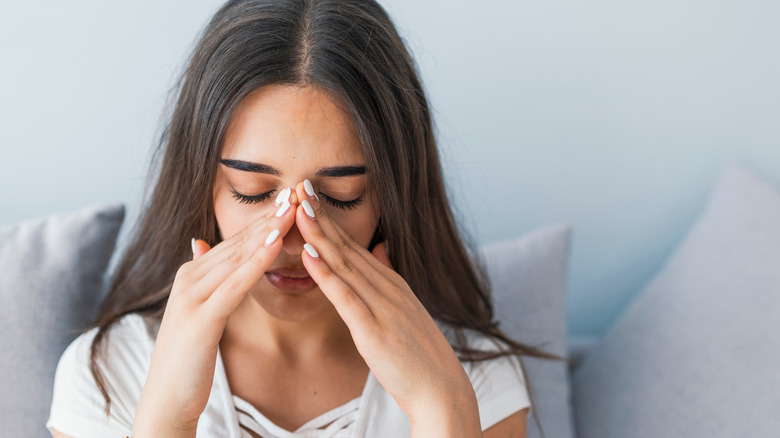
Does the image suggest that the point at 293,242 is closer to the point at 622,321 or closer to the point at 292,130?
the point at 292,130

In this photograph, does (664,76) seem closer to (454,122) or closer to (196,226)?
(454,122)

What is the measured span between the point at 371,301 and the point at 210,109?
14.8 inches

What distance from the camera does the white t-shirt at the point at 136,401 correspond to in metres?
1.11

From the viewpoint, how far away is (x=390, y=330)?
100cm

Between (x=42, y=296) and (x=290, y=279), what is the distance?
0.54m

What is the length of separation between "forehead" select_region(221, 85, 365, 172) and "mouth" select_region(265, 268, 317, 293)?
0.59 ft

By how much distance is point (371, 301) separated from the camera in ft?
3.26

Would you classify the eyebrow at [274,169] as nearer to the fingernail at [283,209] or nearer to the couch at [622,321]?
the fingernail at [283,209]

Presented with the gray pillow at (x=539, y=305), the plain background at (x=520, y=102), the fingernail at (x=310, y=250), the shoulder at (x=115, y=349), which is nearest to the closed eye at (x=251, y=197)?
the fingernail at (x=310, y=250)

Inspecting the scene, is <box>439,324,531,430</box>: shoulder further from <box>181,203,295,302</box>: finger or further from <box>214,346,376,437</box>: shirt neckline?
<box>181,203,295,302</box>: finger

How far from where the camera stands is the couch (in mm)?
1275

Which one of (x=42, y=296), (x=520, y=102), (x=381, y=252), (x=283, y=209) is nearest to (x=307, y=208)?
(x=283, y=209)

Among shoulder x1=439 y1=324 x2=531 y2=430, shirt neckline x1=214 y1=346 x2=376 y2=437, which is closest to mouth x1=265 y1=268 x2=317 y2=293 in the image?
shirt neckline x1=214 y1=346 x2=376 y2=437

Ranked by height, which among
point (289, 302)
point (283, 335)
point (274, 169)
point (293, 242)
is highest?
point (274, 169)
